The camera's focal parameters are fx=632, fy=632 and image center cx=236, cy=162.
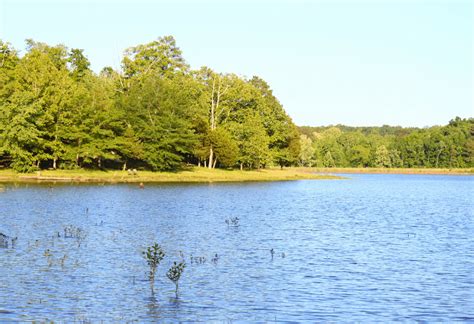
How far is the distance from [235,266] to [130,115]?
76989mm

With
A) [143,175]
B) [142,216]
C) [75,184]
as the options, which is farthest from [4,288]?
[143,175]

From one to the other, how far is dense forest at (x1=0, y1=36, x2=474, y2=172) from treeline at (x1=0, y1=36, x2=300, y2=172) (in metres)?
0.17

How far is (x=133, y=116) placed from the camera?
101500 mm

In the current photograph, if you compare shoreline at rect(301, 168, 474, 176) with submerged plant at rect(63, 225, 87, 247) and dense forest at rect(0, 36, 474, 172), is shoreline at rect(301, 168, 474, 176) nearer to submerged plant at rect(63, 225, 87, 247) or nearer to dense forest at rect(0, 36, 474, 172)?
dense forest at rect(0, 36, 474, 172)

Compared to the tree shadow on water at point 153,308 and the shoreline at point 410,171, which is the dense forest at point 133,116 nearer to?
the shoreline at point 410,171

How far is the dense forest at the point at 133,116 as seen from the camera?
88.1m

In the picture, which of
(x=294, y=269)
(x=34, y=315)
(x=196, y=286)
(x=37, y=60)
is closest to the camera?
(x=34, y=315)

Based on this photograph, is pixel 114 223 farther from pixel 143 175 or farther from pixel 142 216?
pixel 143 175

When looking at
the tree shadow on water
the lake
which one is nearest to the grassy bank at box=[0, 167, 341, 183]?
the lake

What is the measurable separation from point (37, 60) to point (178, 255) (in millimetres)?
71608

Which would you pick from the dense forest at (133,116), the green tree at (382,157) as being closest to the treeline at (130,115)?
the dense forest at (133,116)

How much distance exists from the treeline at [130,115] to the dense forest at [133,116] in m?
0.17

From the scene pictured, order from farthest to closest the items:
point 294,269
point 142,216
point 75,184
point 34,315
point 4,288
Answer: point 75,184 → point 142,216 → point 294,269 → point 4,288 → point 34,315

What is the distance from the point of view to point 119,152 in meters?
100
